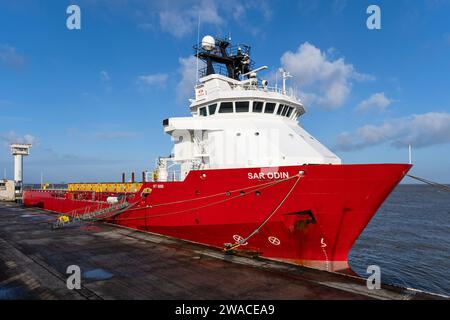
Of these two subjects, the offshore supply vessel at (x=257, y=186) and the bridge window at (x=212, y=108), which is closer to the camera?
the offshore supply vessel at (x=257, y=186)

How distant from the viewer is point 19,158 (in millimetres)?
41062

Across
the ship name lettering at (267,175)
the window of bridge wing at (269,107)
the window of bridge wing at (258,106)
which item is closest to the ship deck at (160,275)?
the ship name lettering at (267,175)

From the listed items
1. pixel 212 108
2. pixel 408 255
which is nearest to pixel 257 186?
pixel 212 108

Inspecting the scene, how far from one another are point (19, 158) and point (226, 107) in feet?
129

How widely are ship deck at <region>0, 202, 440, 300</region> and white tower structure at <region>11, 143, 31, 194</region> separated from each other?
33.2 metres

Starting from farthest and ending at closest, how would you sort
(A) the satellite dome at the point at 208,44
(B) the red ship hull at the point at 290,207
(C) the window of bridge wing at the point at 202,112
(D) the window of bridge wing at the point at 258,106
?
(A) the satellite dome at the point at 208,44 → (C) the window of bridge wing at the point at 202,112 → (D) the window of bridge wing at the point at 258,106 → (B) the red ship hull at the point at 290,207

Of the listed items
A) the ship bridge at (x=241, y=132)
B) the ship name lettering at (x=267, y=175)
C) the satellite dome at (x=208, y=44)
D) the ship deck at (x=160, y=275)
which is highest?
the satellite dome at (x=208, y=44)

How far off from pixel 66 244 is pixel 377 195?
12035 mm

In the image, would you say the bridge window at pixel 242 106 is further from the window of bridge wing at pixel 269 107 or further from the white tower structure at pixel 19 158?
the white tower structure at pixel 19 158

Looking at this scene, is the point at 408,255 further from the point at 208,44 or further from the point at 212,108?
the point at 208,44

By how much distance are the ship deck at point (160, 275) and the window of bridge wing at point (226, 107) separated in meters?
5.76

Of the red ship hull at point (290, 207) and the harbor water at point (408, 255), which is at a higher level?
the red ship hull at point (290, 207)

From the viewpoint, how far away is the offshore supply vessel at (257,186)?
29.6ft
